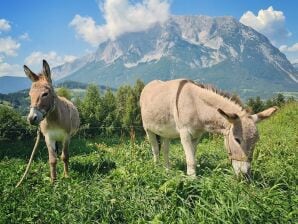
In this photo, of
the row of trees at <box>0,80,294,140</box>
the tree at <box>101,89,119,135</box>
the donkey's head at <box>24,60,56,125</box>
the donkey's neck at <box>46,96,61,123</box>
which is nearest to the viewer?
the donkey's head at <box>24,60,56,125</box>

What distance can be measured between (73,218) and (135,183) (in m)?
1.27

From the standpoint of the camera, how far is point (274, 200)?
15.5ft

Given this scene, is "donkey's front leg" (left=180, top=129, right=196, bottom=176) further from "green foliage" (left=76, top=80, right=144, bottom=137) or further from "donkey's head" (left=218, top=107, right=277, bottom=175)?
"green foliage" (left=76, top=80, right=144, bottom=137)

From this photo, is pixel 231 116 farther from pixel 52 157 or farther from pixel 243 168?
pixel 52 157

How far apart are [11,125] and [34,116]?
30.3 meters

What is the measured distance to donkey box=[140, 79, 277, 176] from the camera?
21.5ft

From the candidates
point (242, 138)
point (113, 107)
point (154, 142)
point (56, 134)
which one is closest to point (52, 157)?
point (56, 134)

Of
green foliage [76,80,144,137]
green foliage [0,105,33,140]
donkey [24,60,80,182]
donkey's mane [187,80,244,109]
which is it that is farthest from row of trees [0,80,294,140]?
donkey's mane [187,80,244,109]

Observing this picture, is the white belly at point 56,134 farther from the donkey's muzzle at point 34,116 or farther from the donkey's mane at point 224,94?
the donkey's mane at point 224,94

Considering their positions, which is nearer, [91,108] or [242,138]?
[242,138]

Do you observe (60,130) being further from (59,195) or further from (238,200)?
(238,200)

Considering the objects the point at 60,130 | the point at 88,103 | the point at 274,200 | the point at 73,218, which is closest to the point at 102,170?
the point at 60,130

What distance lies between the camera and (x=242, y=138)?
6.55 metres

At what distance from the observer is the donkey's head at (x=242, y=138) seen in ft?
21.0
